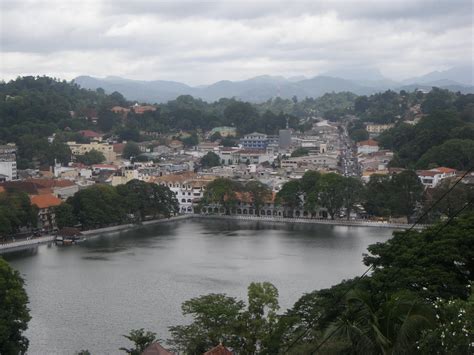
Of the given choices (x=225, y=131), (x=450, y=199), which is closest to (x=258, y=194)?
(x=450, y=199)

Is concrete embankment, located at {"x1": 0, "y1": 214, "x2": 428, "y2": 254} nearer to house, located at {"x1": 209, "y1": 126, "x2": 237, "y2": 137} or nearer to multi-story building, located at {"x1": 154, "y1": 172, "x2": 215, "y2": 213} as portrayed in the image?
multi-story building, located at {"x1": 154, "y1": 172, "x2": 215, "y2": 213}

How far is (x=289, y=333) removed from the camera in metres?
6.82

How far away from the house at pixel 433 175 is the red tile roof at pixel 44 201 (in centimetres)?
1057

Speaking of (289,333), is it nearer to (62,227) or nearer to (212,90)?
(62,227)

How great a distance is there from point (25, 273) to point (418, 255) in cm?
788

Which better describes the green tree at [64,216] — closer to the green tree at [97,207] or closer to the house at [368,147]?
the green tree at [97,207]

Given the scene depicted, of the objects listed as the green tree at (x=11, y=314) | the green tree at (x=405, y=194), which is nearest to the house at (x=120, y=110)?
the green tree at (x=405, y=194)

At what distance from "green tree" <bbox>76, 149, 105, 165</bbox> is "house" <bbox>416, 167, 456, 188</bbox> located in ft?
41.7

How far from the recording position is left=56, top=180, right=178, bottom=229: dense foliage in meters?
17.9

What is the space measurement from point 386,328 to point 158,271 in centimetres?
975

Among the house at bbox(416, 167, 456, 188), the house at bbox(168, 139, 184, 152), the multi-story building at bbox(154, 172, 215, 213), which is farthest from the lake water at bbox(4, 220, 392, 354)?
the house at bbox(168, 139, 184, 152)

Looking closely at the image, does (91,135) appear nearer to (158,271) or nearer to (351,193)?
(351,193)

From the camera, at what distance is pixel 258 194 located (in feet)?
69.1

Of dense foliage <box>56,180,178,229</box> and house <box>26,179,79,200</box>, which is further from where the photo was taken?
house <box>26,179,79,200</box>
